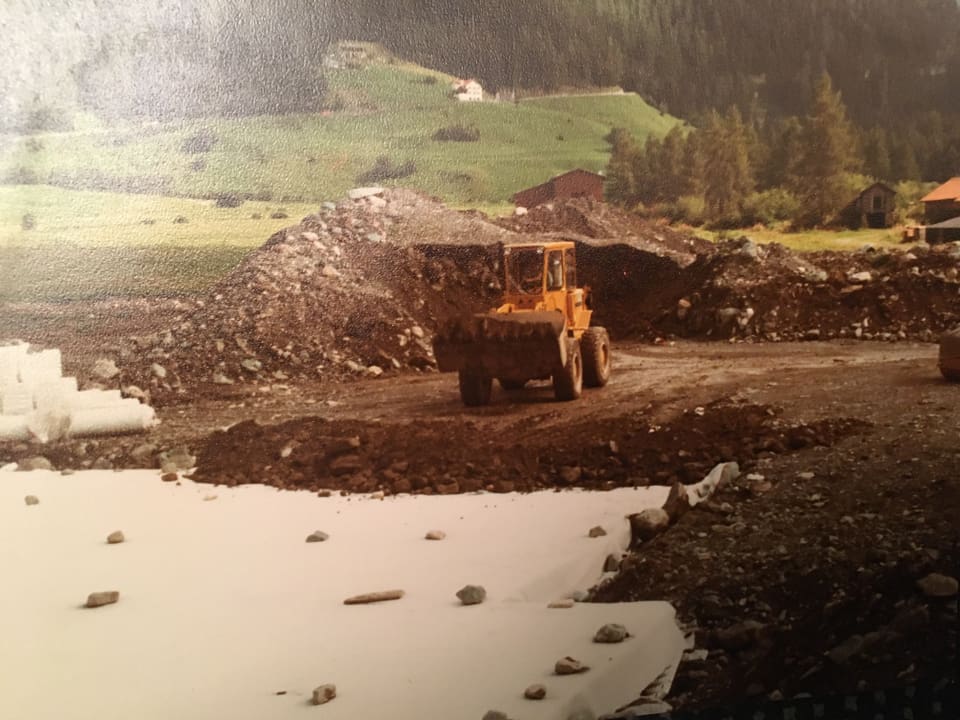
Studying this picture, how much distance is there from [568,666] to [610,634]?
0.17 meters

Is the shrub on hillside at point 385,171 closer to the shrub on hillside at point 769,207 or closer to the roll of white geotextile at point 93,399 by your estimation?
the roll of white geotextile at point 93,399

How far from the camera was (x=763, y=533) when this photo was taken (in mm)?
4023

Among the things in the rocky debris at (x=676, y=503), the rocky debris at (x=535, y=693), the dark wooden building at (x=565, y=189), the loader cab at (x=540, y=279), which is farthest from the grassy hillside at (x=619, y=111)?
the rocky debris at (x=535, y=693)

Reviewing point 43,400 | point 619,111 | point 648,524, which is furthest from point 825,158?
point 43,400

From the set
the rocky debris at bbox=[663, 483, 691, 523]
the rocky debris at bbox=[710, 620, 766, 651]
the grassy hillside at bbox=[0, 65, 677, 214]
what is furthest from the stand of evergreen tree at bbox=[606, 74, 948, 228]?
the rocky debris at bbox=[710, 620, 766, 651]

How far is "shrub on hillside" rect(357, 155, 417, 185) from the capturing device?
3.84 meters

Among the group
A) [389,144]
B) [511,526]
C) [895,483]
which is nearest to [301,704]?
[511,526]

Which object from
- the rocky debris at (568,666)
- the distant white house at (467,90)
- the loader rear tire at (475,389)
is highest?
the distant white house at (467,90)

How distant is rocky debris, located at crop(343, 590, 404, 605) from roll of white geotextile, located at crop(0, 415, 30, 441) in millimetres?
1097

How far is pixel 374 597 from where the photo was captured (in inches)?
145

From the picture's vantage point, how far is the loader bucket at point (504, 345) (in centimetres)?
388

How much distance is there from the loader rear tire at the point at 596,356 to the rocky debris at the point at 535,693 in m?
1.00

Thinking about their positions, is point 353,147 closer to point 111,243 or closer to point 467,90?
point 467,90

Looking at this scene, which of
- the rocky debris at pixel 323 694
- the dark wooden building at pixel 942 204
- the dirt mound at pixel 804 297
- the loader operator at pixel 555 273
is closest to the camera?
the rocky debris at pixel 323 694
